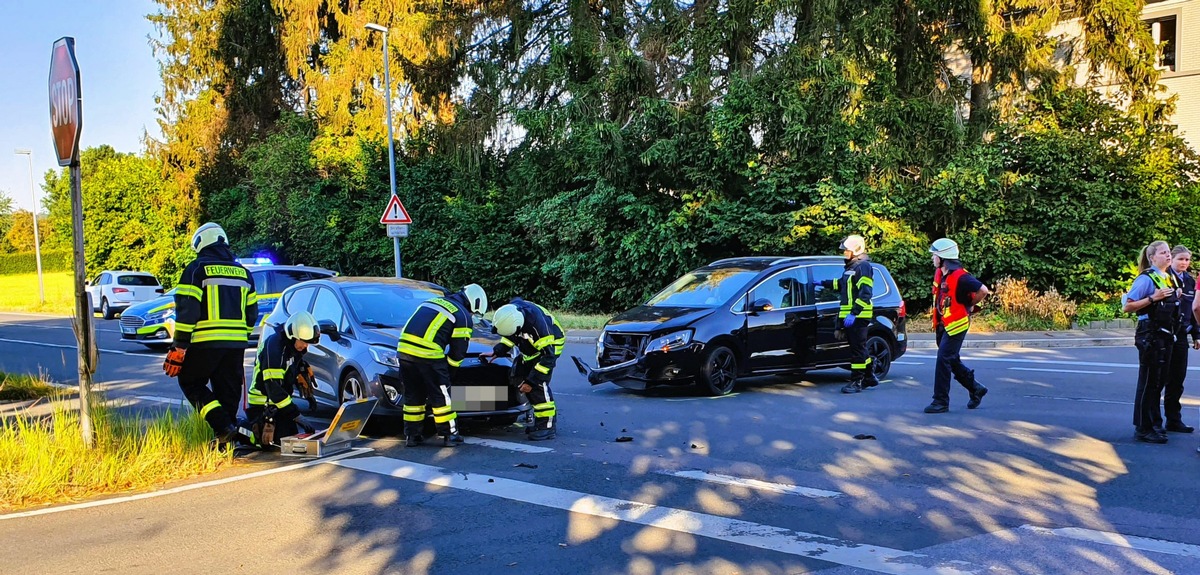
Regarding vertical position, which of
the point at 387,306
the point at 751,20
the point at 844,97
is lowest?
the point at 387,306

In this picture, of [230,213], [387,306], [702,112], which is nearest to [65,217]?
[230,213]

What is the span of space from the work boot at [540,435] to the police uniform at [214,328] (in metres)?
2.47

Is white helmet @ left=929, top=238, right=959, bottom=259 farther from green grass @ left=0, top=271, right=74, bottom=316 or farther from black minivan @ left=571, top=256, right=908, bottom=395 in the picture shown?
green grass @ left=0, top=271, right=74, bottom=316

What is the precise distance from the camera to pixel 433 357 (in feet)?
24.4

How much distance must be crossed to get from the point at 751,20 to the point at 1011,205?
722cm

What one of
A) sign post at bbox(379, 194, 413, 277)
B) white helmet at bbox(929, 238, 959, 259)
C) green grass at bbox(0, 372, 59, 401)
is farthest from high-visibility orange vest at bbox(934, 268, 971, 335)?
sign post at bbox(379, 194, 413, 277)

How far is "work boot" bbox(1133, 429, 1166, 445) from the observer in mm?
7391

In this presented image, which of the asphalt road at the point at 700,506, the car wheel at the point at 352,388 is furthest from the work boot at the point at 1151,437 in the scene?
the car wheel at the point at 352,388

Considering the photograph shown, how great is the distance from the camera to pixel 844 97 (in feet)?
64.5

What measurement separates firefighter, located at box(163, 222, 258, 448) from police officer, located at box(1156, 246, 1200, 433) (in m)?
7.63

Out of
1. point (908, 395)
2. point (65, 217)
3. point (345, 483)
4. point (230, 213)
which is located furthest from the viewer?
point (65, 217)

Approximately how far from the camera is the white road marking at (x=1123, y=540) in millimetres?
4695

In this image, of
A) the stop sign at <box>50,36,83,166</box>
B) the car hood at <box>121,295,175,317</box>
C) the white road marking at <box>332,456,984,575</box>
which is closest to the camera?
the white road marking at <box>332,456,984,575</box>

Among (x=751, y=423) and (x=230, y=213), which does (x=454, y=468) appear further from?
(x=230, y=213)
